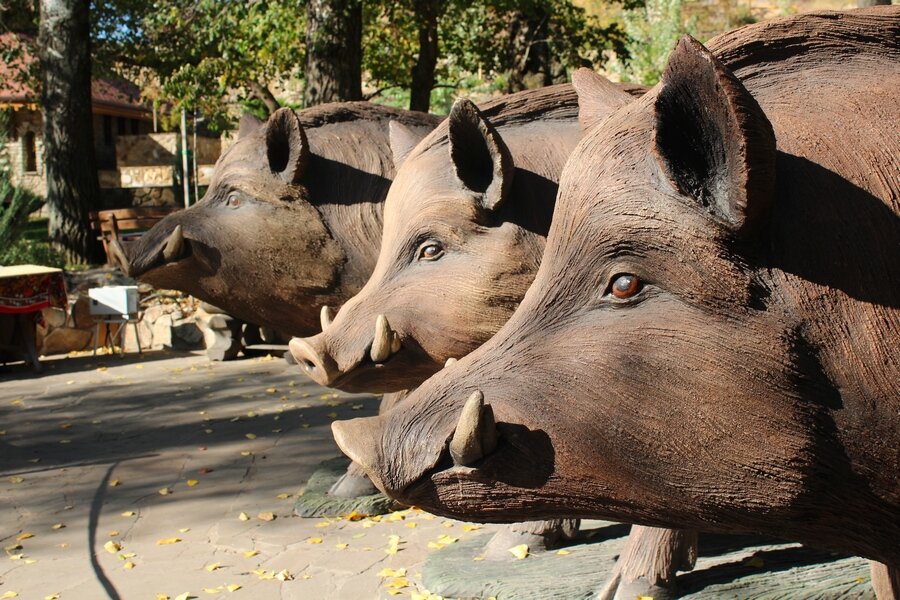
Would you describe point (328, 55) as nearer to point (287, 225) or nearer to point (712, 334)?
point (287, 225)

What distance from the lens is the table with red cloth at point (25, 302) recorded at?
462 inches

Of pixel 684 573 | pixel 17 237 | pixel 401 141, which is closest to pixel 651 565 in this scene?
pixel 684 573

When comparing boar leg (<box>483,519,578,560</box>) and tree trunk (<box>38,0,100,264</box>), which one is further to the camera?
tree trunk (<box>38,0,100,264</box>)

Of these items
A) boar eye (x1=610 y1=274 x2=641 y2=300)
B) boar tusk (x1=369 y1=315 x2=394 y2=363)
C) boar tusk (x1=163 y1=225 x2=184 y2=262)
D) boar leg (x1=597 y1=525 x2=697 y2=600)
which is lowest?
boar leg (x1=597 y1=525 x2=697 y2=600)

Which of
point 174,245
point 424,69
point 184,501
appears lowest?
point 184,501

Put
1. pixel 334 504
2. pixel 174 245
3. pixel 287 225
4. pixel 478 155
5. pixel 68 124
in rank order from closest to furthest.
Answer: pixel 478 155
pixel 287 225
pixel 174 245
pixel 334 504
pixel 68 124

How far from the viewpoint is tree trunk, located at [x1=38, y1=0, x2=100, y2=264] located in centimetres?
1532

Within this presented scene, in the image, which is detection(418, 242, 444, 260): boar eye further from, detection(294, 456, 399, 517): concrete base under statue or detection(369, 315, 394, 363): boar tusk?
detection(294, 456, 399, 517): concrete base under statue

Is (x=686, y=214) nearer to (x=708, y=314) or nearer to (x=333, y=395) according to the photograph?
(x=708, y=314)

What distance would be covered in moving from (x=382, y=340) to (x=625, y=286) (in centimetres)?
183

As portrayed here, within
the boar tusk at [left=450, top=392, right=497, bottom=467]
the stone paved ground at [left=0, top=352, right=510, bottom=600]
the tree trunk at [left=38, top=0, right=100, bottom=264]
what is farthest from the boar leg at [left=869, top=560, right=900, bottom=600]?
the tree trunk at [left=38, top=0, right=100, bottom=264]

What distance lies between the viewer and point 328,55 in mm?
10023

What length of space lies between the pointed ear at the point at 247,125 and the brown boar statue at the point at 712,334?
13.1ft

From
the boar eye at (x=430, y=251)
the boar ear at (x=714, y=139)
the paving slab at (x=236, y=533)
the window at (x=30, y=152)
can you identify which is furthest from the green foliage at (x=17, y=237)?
the window at (x=30, y=152)
